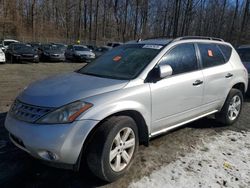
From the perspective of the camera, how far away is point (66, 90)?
10.2ft

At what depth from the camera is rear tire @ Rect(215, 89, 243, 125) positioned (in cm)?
502

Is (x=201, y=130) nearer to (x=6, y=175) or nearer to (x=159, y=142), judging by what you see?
(x=159, y=142)

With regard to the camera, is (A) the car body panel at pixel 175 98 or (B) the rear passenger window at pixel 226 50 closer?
(A) the car body panel at pixel 175 98

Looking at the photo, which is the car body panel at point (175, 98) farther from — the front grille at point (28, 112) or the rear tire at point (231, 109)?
the front grille at point (28, 112)

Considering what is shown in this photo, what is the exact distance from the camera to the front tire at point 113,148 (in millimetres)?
2895

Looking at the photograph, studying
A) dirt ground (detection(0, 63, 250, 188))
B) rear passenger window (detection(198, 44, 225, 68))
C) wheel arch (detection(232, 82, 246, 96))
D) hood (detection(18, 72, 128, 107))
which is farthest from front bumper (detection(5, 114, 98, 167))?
wheel arch (detection(232, 82, 246, 96))

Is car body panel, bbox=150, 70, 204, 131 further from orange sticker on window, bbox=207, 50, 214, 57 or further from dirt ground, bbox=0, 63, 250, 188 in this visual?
orange sticker on window, bbox=207, 50, 214, 57

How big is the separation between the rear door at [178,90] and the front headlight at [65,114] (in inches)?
42.4

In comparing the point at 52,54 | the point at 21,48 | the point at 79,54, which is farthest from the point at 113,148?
the point at 79,54

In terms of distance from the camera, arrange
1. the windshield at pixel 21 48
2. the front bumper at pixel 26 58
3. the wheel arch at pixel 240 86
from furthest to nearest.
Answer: the windshield at pixel 21 48, the front bumper at pixel 26 58, the wheel arch at pixel 240 86

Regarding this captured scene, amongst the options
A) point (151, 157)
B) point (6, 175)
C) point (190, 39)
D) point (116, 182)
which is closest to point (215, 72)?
point (190, 39)

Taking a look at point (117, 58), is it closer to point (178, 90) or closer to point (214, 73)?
point (178, 90)

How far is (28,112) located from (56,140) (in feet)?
1.71

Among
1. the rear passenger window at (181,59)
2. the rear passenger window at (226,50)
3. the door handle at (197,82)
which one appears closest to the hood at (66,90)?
the rear passenger window at (181,59)
